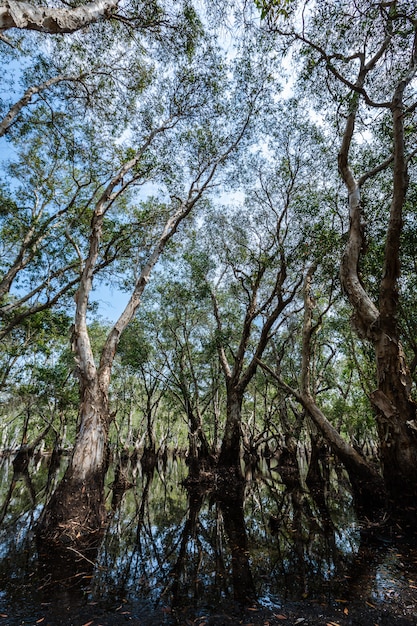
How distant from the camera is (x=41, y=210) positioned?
468 inches

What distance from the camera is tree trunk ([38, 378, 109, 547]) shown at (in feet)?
19.2

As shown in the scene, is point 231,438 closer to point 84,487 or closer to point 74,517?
point 84,487

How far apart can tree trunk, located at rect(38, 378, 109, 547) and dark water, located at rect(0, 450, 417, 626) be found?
466mm

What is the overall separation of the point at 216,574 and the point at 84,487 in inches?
131

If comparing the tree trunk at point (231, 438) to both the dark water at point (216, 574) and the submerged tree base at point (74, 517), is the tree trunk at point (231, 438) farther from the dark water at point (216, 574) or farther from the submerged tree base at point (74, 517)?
the submerged tree base at point (74, 517)

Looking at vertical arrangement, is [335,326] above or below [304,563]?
above

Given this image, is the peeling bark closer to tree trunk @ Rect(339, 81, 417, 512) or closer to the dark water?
tree trunk @ Rect(339, 81, 417, 512)

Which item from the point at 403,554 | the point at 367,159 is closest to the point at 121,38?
the point at 367,159

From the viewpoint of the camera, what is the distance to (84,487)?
634 centimetres

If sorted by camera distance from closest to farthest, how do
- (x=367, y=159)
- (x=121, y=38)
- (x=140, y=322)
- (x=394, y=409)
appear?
(x=394, y=409), (x=121, y=38), (x=367, y=159), (x=140, y=322)

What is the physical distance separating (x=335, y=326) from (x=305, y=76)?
10.9m

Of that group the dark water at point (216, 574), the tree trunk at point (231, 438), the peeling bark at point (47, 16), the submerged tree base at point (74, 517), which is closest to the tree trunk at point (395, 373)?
the dark water at point (216, 574)

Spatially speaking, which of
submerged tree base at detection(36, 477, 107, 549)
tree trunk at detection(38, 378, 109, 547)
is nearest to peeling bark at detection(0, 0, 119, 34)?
tree trunk at detection(38, 378, 109, 547)

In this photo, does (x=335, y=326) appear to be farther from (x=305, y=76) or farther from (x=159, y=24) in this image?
(x=159, y=24)
